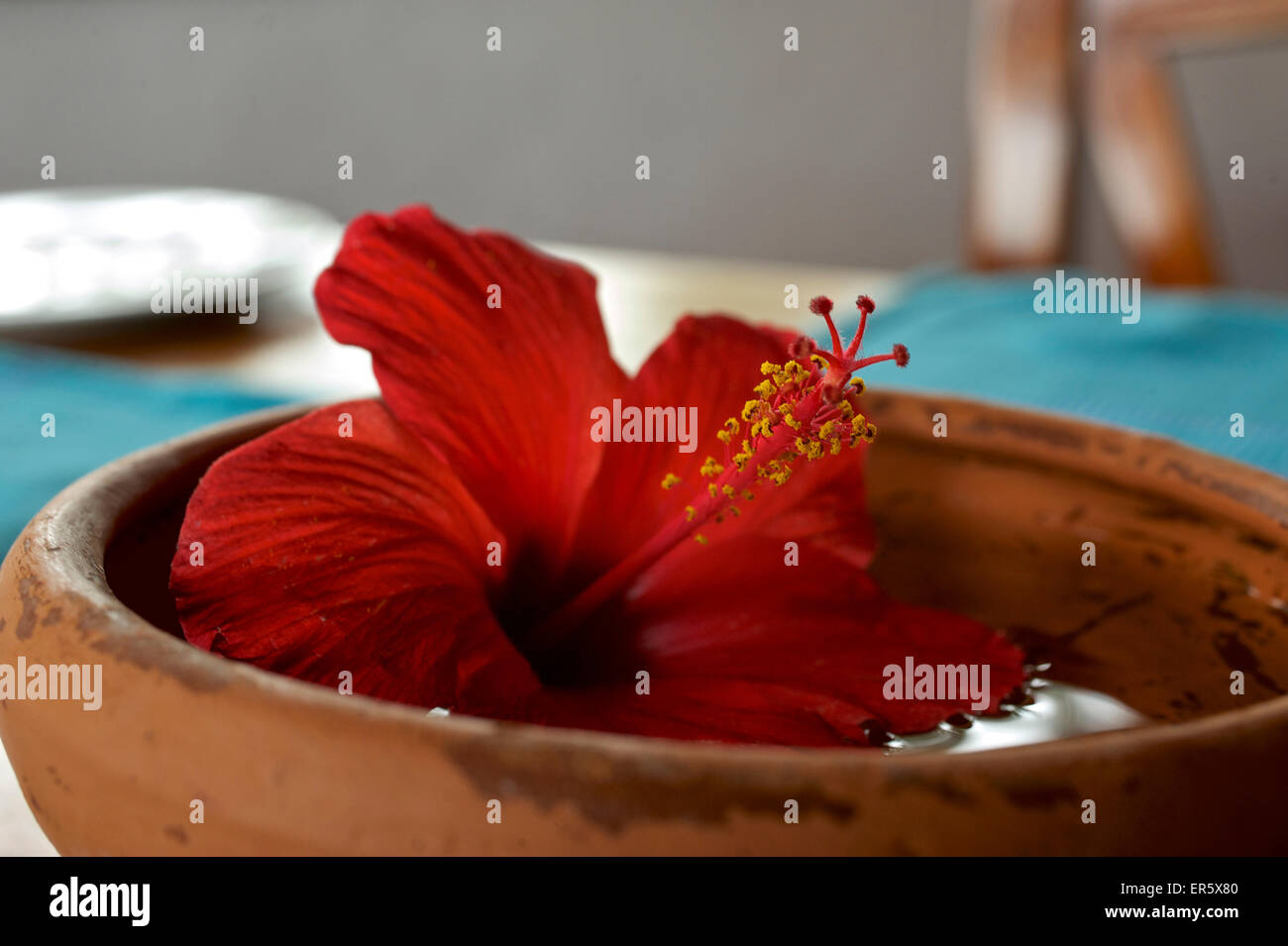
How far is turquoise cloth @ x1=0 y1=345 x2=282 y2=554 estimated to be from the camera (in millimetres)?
432

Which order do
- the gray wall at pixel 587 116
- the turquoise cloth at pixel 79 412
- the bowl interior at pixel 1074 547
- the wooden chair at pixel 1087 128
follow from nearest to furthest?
1. the bowl interior at pixel 1074 547
2. the turquoise cloth at pixel 79 412
3. the wooden chair at pixel 1087 128
4. the gray wall at pixel 587 116

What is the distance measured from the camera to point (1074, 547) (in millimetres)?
264

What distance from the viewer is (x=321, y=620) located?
18 centimetres

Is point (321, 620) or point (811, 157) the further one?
point (811, 157)

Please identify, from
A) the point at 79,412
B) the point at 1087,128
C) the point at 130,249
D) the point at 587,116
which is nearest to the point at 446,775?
the point at 79,412

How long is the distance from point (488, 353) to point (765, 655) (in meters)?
0.07

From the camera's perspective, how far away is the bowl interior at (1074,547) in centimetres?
23

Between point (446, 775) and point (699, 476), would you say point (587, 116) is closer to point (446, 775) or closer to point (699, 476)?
point (699, 476)

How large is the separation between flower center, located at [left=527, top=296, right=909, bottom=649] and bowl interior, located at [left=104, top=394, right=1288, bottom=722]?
59 millimetres

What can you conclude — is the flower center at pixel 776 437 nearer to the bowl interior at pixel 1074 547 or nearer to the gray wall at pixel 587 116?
the bowl interior at pixel 1074 547

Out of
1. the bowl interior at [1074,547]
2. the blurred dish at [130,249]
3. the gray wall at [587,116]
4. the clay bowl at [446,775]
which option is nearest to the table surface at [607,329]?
the blurred dish at [130,249]

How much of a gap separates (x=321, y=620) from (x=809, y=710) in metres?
0.08
